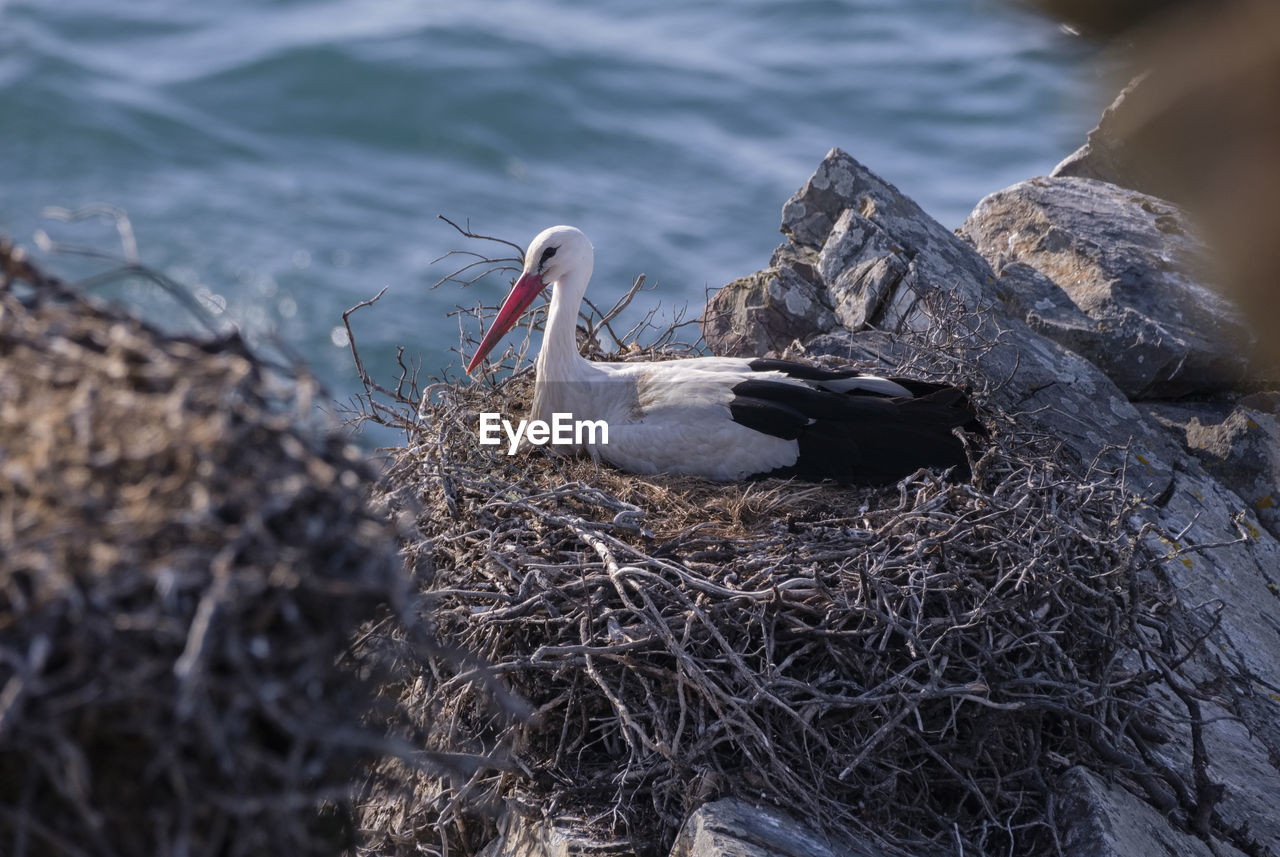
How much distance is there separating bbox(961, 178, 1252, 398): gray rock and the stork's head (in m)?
2.38

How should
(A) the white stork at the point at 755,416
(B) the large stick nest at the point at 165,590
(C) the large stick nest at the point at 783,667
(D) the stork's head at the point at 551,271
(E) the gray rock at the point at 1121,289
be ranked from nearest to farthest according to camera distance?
(B) the large stick nest at the point at 165,590, (C) the large stick nest at the point at 783,667, (A) the white stork at the point at 755,416, (D) the stork's head at the point at 551,271, (E) the gray rock at the point at 1121,289

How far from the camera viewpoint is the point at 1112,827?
400 centimetres

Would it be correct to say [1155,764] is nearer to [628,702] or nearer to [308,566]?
[628,702]

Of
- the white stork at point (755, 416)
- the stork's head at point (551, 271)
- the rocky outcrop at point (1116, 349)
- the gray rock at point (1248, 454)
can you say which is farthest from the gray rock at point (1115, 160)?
the stork's head at point (551, 271)

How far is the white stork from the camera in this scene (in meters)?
5.11

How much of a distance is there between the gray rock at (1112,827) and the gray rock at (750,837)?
645mm

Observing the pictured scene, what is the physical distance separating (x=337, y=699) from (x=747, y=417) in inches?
117

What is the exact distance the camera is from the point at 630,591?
4.25 m

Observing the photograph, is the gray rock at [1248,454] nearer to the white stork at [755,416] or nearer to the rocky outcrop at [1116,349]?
the rocky outcrop at [1116,349]

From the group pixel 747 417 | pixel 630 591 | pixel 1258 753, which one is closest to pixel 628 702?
pixel 630 591

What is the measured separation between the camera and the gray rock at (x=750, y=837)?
11.9 ft

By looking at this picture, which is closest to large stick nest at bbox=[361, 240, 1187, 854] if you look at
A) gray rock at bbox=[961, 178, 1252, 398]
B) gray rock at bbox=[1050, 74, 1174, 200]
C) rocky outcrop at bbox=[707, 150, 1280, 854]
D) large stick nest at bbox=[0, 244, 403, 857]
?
rocky outcrop at bbox=[707, 150, 1280, 854]

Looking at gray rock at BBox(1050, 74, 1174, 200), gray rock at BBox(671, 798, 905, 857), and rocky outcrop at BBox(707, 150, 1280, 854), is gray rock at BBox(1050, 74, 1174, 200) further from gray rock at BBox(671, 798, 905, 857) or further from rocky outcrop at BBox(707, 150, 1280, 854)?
gray rock at BBox(671, 798, 905, 857)

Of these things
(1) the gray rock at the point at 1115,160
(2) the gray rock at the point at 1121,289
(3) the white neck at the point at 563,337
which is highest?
(1) the gray rock at the point at 1115,160
